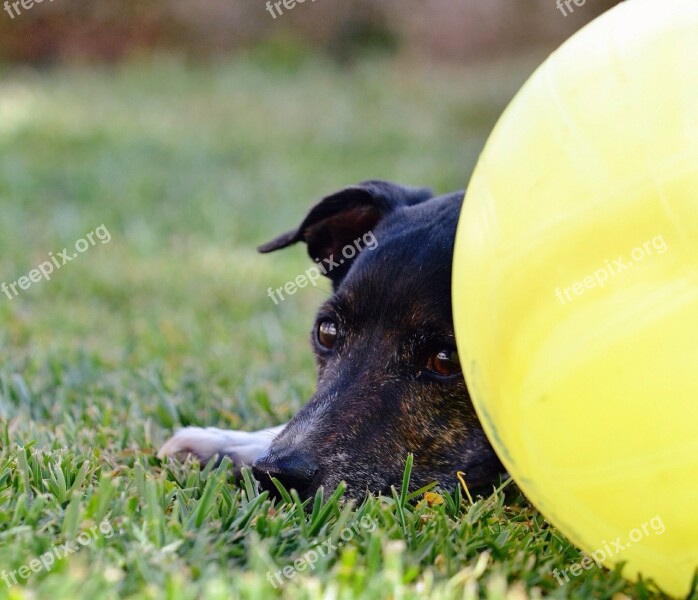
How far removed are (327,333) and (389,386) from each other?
1.52 ft

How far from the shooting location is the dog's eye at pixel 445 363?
128 inches

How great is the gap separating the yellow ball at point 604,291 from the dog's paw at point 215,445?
1367 millimetres

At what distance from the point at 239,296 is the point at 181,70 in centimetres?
877

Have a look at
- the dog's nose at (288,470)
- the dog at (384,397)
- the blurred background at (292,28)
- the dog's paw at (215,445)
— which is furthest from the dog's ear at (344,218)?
the blurred background at (292,28)

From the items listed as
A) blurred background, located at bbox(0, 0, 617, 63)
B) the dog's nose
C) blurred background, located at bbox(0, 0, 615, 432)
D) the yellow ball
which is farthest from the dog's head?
blurred background, located at bbox(0, 0, 617, 63)

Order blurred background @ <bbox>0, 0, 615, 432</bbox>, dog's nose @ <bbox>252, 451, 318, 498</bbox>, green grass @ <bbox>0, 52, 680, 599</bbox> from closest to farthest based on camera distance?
green grass @ <bbox>0, 52, 680, 599</bbox> → dog's nose @ <bbox>252, 451, 318, 498</bbox> → blurred background @ <bbox>0, 0, 615, 432</bbox>

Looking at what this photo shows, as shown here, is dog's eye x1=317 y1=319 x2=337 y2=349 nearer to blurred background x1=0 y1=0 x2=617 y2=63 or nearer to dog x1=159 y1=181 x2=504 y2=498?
dog x1=159 y1=181 x2=504 y2=498

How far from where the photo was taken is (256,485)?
9.77ft

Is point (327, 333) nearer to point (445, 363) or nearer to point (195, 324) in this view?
point (445, 363)

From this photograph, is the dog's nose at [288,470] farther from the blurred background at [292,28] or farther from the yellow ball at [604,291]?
the blurred background at [292,28]

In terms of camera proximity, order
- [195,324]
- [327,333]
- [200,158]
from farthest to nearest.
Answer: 1. [200,158]
2. [195,324]
3. [327,333]

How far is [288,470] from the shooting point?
9.39 feet

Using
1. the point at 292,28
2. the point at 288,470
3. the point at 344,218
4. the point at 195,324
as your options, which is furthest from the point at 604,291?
the point at 292,28

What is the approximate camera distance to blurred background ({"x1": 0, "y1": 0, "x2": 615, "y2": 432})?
4.89m
